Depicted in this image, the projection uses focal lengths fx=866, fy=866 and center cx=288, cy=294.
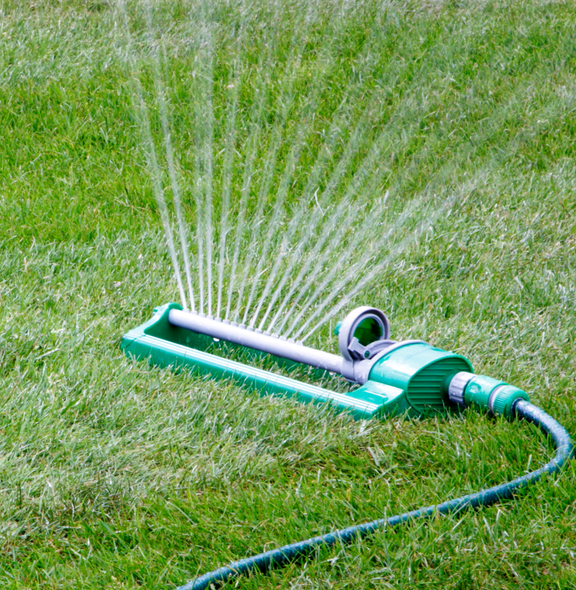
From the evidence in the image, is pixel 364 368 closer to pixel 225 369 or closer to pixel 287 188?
pixel 225 369

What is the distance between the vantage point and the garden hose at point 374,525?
158cm

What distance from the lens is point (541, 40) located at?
4.91 meters

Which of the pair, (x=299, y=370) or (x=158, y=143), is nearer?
(x=299, y=370)

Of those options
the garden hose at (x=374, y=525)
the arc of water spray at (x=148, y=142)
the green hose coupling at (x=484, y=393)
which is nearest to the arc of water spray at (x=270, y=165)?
the arc of water spray at (x=148, y=142)

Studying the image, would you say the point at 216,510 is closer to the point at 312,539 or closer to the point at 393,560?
the point at 312,539

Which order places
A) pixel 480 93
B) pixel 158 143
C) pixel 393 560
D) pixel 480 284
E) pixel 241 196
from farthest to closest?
pixel 480 93 < pixel 158 143 < pixel 241 196 < pixel 480 284 < pixel 393 560

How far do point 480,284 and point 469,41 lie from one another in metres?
2.34

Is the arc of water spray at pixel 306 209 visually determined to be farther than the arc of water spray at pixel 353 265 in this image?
Yes

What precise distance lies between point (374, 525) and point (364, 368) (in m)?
0.56

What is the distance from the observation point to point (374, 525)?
1.67 metres

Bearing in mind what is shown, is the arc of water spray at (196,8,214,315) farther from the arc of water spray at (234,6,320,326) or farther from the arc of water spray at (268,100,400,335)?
the arc of water spray at (268,100,400,335)

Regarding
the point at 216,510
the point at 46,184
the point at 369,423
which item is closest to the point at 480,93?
the point at 46,184

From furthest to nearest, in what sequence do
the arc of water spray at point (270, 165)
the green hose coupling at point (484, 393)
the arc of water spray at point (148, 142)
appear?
the arc of water spray at point (148, 142)
the arc of water spray at point (270, 165)
the green hose coupling at point (484, 393)

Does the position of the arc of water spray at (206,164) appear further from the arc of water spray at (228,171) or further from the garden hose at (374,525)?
the garden hose at (374,525)
